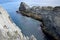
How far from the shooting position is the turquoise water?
1827 cm

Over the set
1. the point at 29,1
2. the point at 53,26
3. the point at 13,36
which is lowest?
the point at 29,1

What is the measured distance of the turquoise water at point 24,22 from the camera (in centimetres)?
1827

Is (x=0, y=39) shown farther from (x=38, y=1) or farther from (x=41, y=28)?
(x=38, y=1)

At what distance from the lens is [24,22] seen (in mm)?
23297

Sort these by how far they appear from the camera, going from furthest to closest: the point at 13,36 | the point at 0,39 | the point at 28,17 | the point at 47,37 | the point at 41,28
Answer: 1. the point at 28,17
2. the point at 41,28
3. the point at 47,37
4. the point at 13,36
5. the point at 0,39

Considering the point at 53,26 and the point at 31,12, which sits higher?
the point at 53,26

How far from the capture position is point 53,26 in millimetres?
18641

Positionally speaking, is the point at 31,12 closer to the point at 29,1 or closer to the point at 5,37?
the point at 29,1

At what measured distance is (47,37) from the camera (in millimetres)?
18156

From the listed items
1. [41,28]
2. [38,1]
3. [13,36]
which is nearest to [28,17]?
[41,28]

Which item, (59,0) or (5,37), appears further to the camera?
(59,0)

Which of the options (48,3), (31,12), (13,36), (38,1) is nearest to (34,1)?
(38,1)

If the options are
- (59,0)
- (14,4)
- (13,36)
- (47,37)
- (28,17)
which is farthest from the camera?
(59,0)

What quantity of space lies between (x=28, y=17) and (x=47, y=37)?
9.44m
